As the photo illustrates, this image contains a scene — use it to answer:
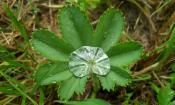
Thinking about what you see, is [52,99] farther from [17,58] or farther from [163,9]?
[163,9]

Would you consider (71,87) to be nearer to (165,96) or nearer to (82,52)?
(82,52)

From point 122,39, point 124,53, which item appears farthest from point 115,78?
point 122,39

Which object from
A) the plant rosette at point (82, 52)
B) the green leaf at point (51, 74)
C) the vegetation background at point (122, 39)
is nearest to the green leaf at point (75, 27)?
the plant rosette at point (82, 52)

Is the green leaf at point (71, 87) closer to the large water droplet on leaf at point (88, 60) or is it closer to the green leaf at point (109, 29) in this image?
the large water droplet on leaf at point (88, 60)

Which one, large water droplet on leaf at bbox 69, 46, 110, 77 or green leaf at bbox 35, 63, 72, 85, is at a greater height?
large water droplet on leaf at bbox 69, 46, 110, 77

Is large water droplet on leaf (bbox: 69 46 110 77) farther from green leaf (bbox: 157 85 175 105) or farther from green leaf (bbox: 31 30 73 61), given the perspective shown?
green leaf (bbox: 157 85 175 105)

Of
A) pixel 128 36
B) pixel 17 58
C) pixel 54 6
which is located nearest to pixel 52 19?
pixel 54 6

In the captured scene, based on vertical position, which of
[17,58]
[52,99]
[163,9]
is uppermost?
[163,9]

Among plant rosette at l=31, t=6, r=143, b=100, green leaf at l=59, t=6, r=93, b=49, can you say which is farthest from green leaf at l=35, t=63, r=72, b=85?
green leaf at l=59, t=6, r=93, b=49
